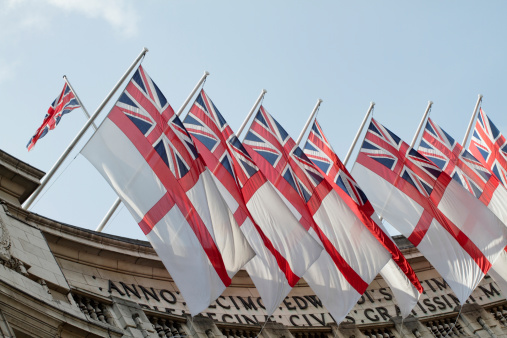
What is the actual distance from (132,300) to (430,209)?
893cm

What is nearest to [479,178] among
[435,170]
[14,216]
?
[435,170]

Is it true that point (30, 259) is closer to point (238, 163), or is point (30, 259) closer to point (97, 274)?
point (97, 274)

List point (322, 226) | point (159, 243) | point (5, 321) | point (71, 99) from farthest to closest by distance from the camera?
point (71, 99)
point (322, 226)
point (159, 243)
point (5, 321)

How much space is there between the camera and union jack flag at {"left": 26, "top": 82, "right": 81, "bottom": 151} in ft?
77.2

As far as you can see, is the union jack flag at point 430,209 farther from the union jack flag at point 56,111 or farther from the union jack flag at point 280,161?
the union jack flag at point 56,111

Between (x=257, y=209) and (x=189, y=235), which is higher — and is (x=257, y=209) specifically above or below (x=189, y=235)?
above

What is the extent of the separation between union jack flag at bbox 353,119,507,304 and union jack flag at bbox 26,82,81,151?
8.71 m

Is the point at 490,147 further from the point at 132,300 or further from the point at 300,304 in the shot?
the point at 132,300

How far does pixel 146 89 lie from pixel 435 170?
9.40 meters

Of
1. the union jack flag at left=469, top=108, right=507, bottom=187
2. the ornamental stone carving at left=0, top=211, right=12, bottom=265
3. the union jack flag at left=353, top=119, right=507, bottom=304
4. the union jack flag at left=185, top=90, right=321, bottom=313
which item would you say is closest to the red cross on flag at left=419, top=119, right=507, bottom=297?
the union jack flag at left=469, top=108, right=507, bottom=187

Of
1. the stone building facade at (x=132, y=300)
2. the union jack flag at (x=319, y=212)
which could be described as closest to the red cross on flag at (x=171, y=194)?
the stone building facade at (x=132, y=300)

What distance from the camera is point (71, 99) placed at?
79.4 feet

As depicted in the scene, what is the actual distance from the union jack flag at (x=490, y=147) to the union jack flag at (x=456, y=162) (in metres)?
0.62

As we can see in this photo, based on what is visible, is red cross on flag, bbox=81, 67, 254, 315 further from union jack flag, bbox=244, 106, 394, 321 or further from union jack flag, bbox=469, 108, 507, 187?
union jack flag, bbox=469, 108, 507, 187
